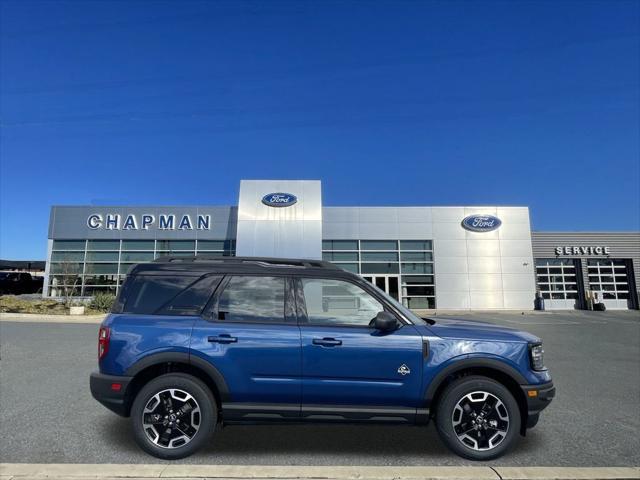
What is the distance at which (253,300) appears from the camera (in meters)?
4.06

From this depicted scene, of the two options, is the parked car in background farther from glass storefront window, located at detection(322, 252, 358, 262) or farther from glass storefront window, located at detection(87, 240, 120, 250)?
glass storefront window, located at detection(322, 252, 358, 262)

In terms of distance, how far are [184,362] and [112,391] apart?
2.40 ft

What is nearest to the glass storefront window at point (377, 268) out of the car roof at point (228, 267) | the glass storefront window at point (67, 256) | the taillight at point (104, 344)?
the glass storefront window at point (67, 256)

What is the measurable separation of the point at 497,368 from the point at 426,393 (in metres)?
0.72

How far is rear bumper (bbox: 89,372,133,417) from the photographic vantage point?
3783mm

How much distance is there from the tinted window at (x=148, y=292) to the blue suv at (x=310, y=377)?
91 mm

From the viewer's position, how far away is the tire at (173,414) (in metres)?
3.74

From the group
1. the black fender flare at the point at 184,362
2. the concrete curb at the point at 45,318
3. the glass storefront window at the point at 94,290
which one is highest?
the glass storefront window at the point at 94,290

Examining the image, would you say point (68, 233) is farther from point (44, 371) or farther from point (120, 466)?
point (120, 466)

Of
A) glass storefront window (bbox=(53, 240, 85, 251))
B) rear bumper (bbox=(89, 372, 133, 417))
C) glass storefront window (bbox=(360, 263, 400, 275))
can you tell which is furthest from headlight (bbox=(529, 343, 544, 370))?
glass storefront window (bbox=(53, 240, 85, 251))

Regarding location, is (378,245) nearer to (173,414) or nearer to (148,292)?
(148,292)

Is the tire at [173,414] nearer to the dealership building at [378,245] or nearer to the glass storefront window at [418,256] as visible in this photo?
the dealership building at [378,245]

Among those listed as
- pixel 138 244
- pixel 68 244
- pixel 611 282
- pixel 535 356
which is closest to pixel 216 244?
pixel 138 244

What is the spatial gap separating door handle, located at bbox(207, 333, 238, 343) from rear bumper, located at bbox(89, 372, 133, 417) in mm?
848
